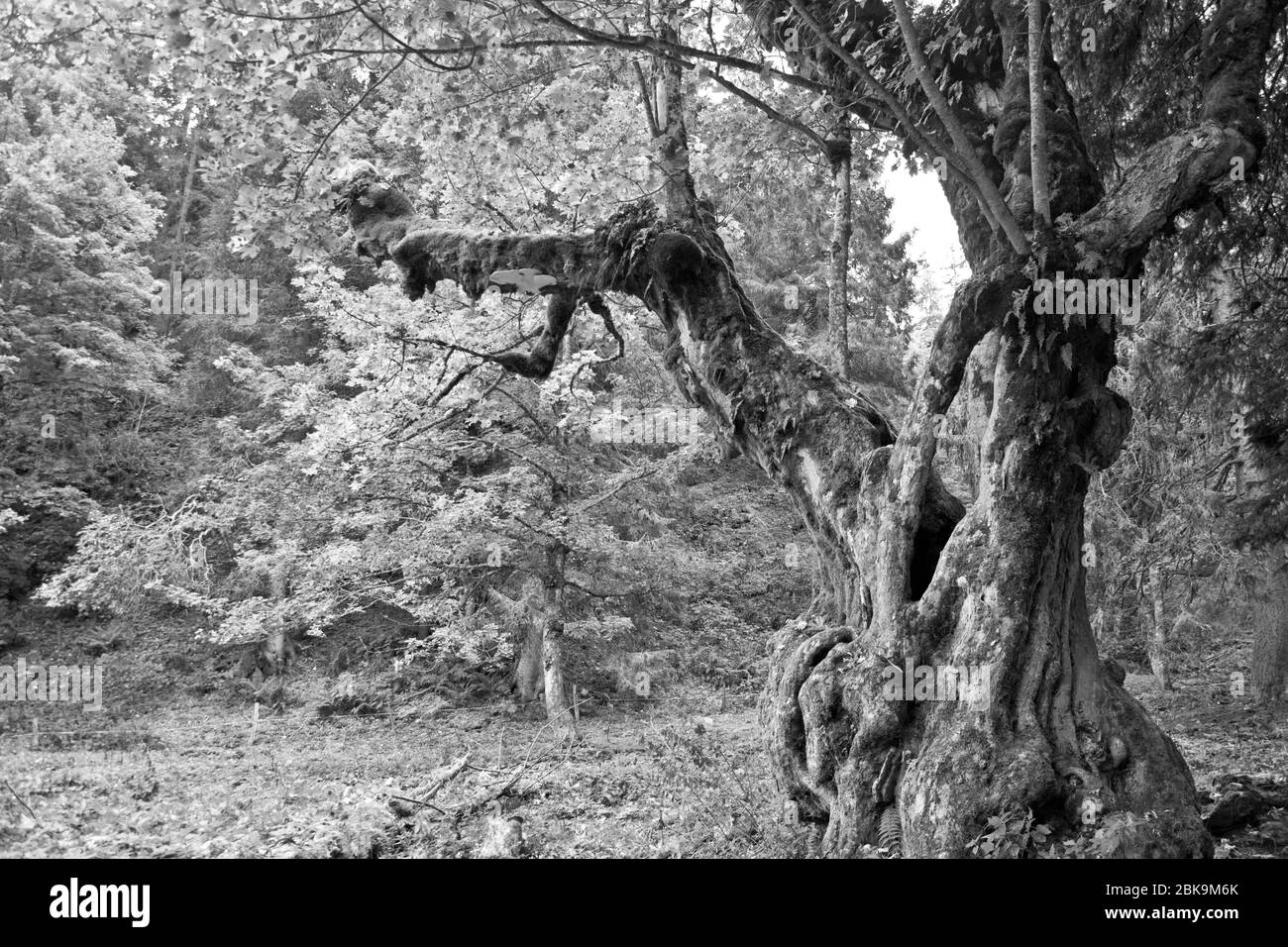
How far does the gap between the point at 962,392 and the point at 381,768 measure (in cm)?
766

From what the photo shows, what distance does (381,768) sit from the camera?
9.61m

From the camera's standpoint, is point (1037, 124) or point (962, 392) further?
point (962, 392)

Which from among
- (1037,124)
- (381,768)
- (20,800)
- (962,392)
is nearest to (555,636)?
(381,768)

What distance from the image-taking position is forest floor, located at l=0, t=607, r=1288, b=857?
546 cm

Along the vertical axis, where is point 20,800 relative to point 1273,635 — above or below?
below

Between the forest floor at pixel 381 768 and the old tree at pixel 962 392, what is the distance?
3.04ft

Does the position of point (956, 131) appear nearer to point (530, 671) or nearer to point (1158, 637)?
point (1158, 637)

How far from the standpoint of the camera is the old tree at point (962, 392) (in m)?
4.23

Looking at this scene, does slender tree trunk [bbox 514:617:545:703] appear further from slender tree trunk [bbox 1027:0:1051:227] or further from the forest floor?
slender tree trunk [bbox 1027:0:1051:227]

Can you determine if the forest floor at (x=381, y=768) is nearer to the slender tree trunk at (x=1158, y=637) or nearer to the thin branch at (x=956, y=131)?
the slender tree trunk at (x=1158, y=637)

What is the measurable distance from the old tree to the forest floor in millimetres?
926

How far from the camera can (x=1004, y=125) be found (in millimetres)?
5477

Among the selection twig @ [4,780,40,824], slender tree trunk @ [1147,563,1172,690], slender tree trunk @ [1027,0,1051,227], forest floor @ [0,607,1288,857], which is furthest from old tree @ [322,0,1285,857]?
slender tree trunk @ [1147,563,1172,690]

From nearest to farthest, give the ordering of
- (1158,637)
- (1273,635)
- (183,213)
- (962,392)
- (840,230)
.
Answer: (962,392)
(840,230)
(1273,635)
(1158,637)
(183,213)
